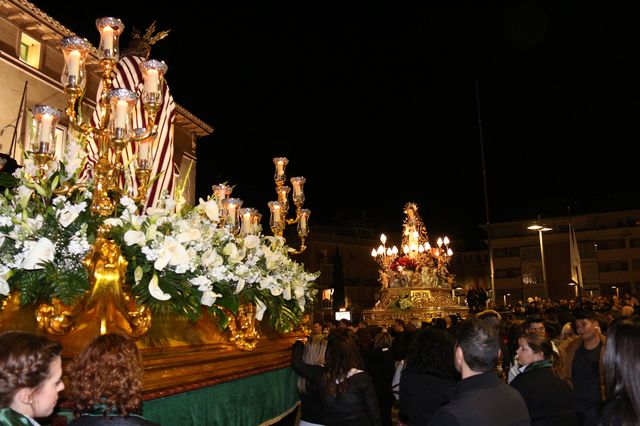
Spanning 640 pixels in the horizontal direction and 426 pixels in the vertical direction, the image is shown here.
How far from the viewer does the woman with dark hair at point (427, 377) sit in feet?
14.6

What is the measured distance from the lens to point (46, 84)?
16078 millimetres

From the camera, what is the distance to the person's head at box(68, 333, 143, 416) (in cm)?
226

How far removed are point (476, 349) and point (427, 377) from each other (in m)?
1.63

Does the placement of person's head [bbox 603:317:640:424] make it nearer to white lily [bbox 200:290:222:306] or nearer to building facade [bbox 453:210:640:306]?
white lily [bbox 200:290:222:306]

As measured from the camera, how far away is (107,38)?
3.66m

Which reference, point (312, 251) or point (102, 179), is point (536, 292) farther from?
point (102, 179)

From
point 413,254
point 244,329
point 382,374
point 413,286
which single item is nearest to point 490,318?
point 244,329

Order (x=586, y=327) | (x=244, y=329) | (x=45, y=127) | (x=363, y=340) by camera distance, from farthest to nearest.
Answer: (x=363, y=340)
(x=586, y=327)
(x=244, y=329)
(x=45, y=127)

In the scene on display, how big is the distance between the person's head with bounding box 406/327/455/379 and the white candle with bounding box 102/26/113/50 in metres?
3.44

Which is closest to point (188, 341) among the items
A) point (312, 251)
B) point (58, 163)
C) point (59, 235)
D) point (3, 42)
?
point (59, 235)

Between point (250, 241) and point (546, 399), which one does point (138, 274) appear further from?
point (546, 399)

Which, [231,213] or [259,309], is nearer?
[259,309]

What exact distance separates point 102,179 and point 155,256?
591mm

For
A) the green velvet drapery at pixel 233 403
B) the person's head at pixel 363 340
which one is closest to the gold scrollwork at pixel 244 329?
the green velvet drapery at pixel 233 403
